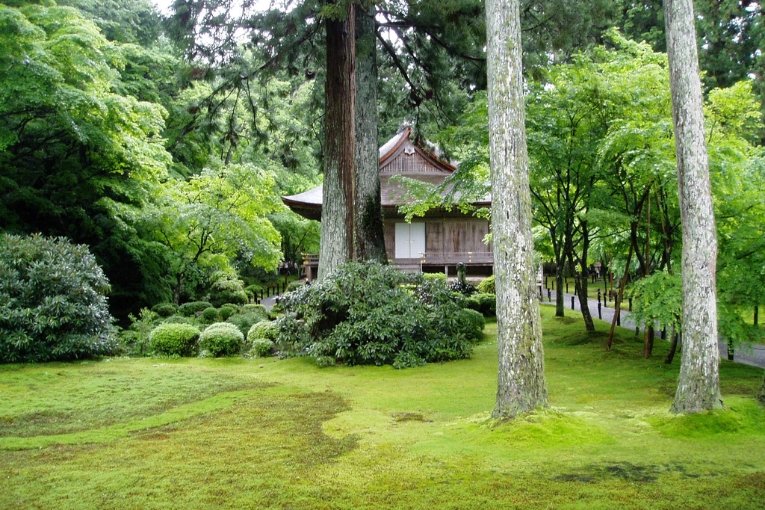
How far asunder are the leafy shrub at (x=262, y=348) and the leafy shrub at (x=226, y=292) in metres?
11.0

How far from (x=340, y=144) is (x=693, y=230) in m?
8.56

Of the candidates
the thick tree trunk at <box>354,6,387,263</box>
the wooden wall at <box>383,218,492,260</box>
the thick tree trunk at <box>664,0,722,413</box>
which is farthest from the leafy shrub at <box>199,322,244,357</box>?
the wooden wall at <box>383,218,492,260</box>

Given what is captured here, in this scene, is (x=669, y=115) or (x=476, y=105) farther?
(x=476, y=105)

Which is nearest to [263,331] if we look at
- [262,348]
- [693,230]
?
[262,348]

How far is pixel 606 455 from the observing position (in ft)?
18.2

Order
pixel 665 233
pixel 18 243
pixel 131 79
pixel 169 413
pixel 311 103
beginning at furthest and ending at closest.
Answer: pixel 131 79, pixel 311 103, pixel 18 243, pixel 665 233, pixel 169 413

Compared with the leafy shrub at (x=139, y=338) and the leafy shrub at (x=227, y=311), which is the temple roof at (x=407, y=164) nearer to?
the leafy shrub at (x=227, y=311)

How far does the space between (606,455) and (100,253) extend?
17.2 m

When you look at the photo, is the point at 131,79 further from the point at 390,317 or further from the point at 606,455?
the point at 606,455

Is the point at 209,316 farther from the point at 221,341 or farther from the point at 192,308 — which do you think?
the point at 221,341

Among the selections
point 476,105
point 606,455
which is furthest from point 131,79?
point 606,455

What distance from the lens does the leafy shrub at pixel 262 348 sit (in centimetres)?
1344

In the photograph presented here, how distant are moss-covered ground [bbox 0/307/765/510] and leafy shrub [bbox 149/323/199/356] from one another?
3.31 meters

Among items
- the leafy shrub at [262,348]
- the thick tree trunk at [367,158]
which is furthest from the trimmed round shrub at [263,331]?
the thick tree trunk at [367,158]
